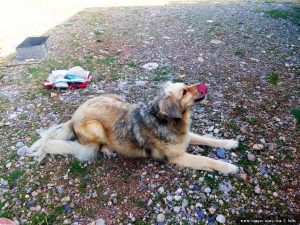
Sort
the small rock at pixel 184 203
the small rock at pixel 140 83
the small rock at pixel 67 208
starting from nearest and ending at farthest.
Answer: the small rock at pixel 184 203
the small rock at pixel 67 208
the small rock at pixel 140 83

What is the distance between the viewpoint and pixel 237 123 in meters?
5.07

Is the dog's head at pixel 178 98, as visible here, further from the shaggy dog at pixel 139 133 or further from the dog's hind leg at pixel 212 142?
the dog's hind leg at pixel 212 142

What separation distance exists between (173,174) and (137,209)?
2.58 ft

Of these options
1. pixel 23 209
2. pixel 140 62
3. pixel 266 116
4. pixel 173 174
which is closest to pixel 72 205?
pixel 23 209

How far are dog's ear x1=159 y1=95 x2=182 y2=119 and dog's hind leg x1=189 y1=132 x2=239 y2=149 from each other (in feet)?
2.72

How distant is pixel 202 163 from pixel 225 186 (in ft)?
1.55

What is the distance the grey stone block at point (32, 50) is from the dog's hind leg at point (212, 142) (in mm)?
5341

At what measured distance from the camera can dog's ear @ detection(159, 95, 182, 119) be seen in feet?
12.7

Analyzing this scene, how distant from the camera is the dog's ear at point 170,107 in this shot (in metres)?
3.88

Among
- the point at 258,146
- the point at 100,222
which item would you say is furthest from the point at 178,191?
the point at 258,146

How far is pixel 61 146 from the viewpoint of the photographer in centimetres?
466

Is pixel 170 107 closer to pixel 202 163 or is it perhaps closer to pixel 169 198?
pixel 202 163

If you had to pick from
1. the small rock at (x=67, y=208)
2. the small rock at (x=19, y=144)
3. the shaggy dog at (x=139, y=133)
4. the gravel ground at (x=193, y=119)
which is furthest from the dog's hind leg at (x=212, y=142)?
the small rock at (x=19, y=144)

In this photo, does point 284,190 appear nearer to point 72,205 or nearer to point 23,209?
point 72,205
